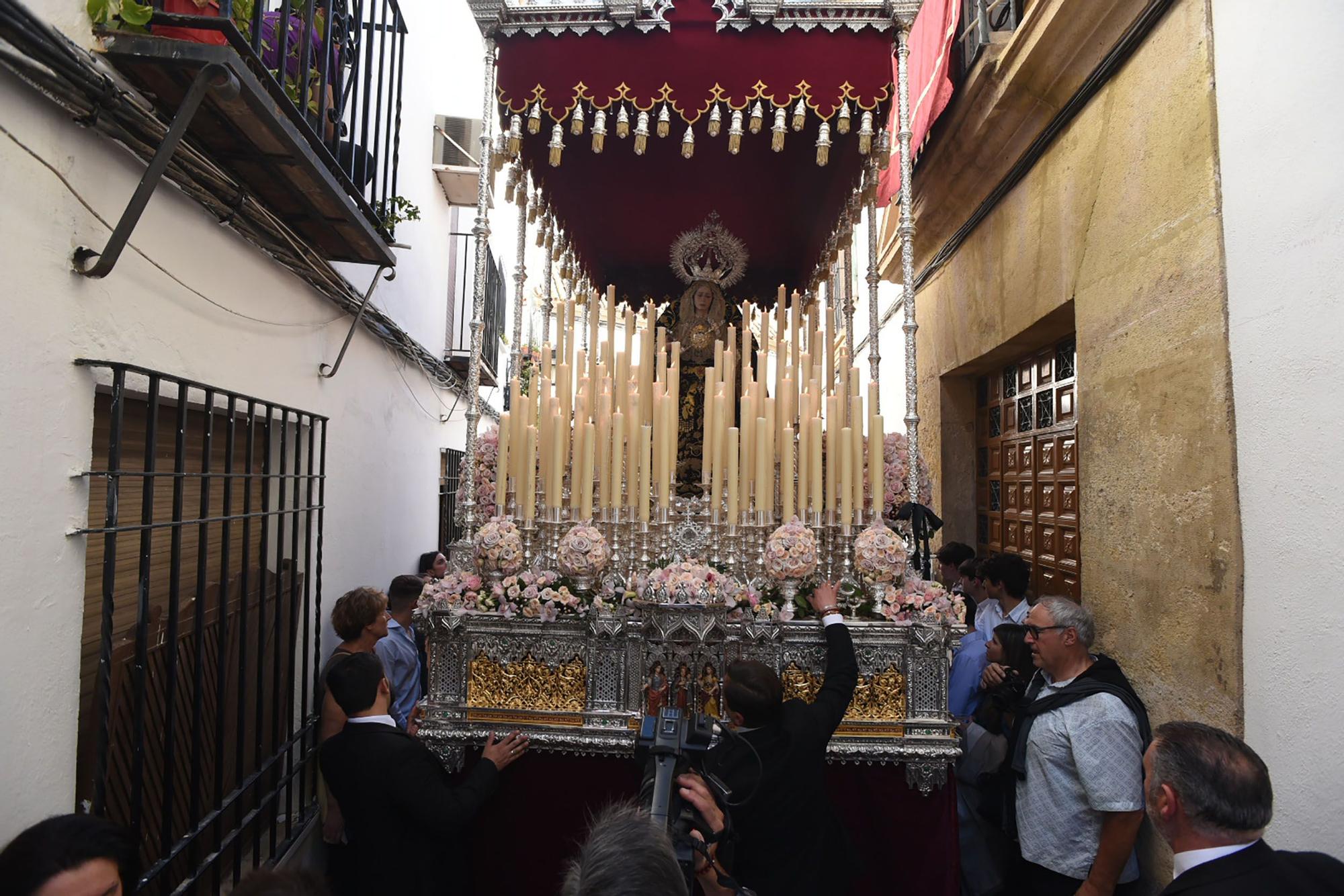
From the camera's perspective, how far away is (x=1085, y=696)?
2.40m

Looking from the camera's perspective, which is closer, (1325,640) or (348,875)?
(1325,640)

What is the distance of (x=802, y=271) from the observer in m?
5.46

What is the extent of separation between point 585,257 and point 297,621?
10.5 ft

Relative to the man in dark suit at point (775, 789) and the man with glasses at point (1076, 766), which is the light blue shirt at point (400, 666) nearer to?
the man in dark suit at point (775, 789)

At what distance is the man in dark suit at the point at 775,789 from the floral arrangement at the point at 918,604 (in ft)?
2.36

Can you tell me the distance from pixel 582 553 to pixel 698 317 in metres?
1.96

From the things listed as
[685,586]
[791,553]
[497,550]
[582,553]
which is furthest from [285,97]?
[791,553]

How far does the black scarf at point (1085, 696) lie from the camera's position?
2408 mm

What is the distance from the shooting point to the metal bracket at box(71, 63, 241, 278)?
1.93 metres

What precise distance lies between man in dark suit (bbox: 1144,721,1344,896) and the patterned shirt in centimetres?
69

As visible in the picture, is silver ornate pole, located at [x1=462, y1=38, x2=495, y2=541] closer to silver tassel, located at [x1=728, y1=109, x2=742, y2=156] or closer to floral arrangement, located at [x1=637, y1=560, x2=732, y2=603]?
floral arrangement, located at [x1=637, y1=560, x2=732, y2=603]

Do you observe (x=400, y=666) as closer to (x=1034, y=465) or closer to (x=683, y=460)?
(x=683, y=460)

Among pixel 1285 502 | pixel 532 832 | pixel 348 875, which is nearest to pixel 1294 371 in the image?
pixel 1285 502

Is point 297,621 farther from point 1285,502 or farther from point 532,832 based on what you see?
point 1285,502
